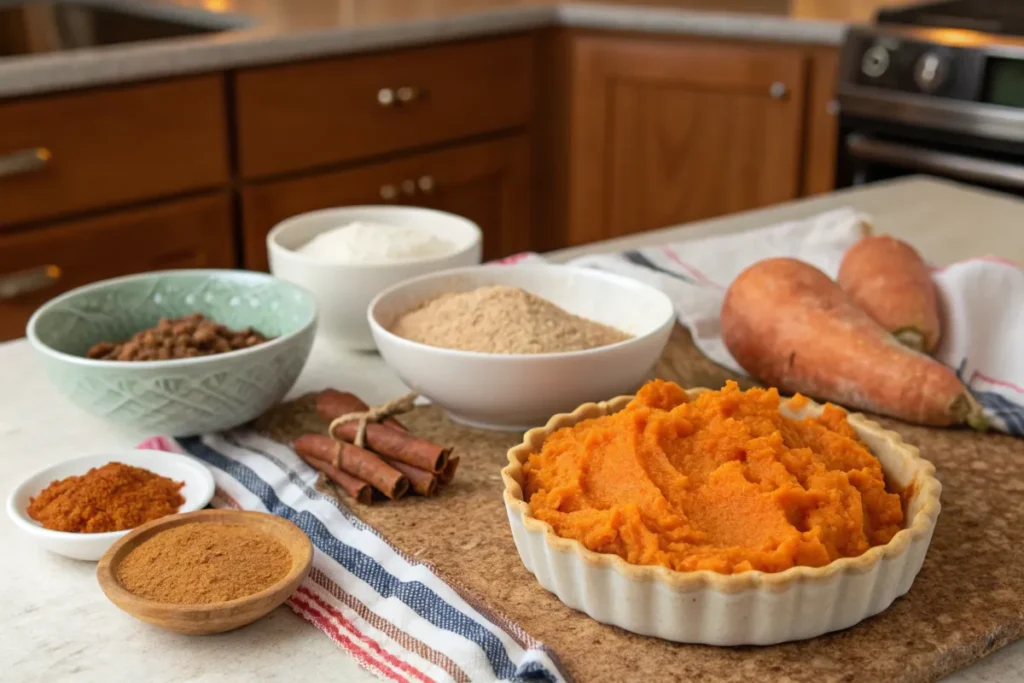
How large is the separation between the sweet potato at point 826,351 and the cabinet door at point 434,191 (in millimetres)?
1383

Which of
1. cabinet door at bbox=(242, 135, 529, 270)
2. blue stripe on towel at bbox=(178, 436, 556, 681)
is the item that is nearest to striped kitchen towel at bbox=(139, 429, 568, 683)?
blue stripe on towel at bbox=(178, 436, 556, 681)

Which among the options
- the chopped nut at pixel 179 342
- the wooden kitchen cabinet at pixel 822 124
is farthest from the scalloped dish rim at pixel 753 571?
the wooden kitchen cabinet at pixel 822 124

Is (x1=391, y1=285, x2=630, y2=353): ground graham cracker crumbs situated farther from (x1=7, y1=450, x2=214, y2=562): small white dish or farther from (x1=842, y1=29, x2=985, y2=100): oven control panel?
(x1=842, y1=29, x2=985, y2=100): oven control panel

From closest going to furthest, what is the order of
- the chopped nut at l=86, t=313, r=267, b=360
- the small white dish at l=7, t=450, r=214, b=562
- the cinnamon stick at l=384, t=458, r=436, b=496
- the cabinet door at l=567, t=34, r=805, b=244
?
1. the small white dish at l=7, t=450, r=214, b=562
2. the cinnamon stick at l=384, t=458, r=436, b=496
3. the chopped nut at l=86, t=313, r=267, b=360
4. the cabinet door at l=567, t=34, r=805, b=244

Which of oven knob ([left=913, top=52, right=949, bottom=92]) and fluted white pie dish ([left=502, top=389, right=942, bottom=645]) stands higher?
oven knob ([left=913, top=52, right=949, bottom=92])

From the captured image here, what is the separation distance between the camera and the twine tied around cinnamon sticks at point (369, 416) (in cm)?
104

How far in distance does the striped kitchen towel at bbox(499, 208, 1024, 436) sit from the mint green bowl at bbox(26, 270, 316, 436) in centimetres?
30

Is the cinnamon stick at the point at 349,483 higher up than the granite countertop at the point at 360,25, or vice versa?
the granite countertop at the point at 360,25

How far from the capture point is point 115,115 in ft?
7.14

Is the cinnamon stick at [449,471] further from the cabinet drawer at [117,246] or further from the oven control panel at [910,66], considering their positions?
the oven control panel at [910,66]

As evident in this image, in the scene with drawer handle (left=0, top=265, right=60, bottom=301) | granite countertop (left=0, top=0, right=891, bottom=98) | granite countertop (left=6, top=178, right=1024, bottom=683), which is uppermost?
granite countertop (left=0, top=0, right=891, bottom=98)

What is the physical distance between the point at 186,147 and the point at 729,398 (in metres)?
1.61

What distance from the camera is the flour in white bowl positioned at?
130cm

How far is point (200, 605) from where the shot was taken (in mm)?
787
